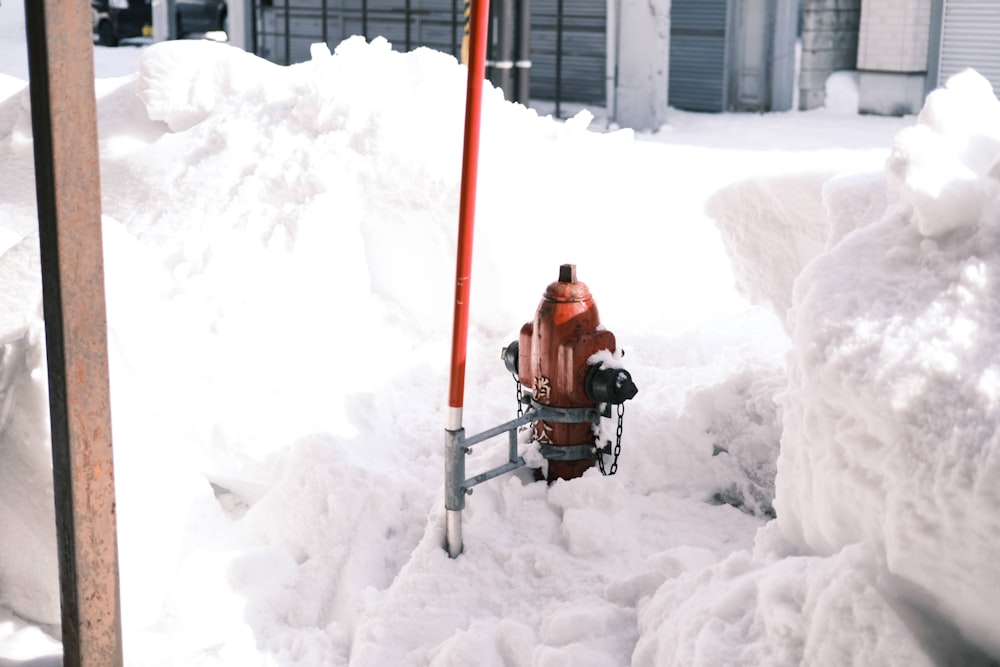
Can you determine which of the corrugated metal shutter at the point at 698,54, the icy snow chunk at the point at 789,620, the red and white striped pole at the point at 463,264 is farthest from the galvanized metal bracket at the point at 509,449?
the corrugated metal shutter at the point at 698,54

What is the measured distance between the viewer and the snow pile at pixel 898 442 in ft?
6.15

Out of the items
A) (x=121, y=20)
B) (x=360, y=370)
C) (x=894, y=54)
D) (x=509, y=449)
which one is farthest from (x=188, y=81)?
(x=121, y=20)

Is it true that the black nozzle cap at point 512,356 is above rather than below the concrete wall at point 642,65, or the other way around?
below

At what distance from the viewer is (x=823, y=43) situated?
42.4 feet

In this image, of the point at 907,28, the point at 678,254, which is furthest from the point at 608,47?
the point at 678,254

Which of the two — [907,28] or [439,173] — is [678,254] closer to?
[439,173]

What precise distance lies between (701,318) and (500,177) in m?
1.09

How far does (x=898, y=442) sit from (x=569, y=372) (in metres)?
1.54

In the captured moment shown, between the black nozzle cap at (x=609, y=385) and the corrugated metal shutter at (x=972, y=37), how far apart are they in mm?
9698

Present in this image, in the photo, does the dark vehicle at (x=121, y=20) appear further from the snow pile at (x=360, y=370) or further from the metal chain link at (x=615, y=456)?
the metal chain link at (x=615, y=456)

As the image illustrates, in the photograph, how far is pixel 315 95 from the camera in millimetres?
5023

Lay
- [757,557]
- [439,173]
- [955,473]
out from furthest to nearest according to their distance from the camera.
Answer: [439,173]
[757,557]
[955,473]

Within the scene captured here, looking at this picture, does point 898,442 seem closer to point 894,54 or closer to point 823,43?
point 894,54

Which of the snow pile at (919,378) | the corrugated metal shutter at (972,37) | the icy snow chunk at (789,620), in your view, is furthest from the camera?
the corrugated metal shutter at (972,37)
